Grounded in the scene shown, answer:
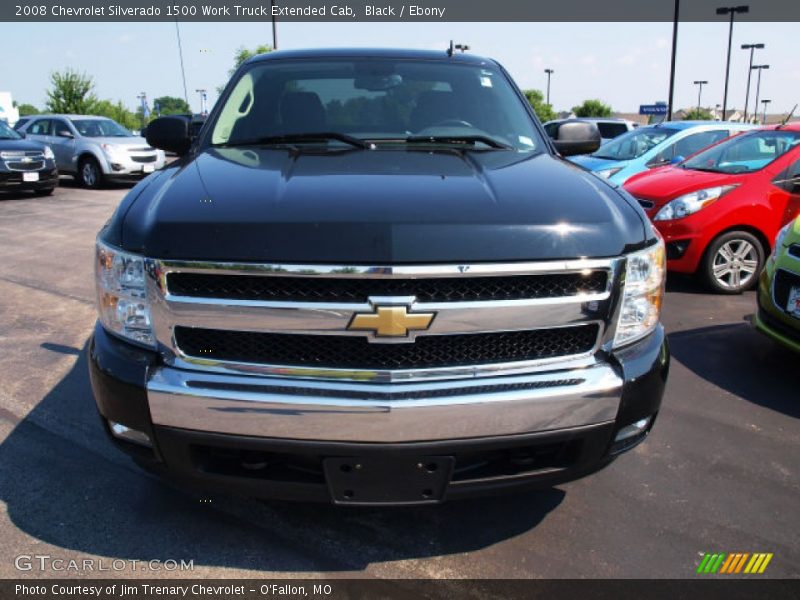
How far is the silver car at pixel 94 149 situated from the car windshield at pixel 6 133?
1.64 meters

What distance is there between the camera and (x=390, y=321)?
6.66ft

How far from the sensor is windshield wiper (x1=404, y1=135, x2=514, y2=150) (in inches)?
127

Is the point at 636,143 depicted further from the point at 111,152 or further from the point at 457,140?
the point at 111,152

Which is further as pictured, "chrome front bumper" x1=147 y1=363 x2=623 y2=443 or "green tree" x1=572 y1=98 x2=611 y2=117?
"green tree" x1=572 y1=98 x2=611 y2=117

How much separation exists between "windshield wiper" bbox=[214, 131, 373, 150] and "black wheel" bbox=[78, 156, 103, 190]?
14.3m

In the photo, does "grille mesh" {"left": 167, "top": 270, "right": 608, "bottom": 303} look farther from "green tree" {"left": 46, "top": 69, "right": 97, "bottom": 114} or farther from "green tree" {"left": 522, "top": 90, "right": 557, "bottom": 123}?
"green tree" {"left": 522, "top": 90, "right": 557, "bottom": 123}

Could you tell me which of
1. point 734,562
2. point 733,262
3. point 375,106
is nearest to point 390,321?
point 734,562

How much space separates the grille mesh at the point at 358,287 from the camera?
204 cm

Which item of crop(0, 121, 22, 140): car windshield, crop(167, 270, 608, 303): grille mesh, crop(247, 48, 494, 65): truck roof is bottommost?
crop(167, 270, 608, 303): grille mesh

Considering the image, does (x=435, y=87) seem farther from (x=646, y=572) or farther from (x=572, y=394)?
(x=646, y=572)

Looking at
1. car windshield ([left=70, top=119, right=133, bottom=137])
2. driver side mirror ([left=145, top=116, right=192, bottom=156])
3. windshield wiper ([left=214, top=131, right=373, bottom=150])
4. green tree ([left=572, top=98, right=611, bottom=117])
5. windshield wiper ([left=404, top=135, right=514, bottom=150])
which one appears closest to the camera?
windshield wiper ([left=214, top=131, right=373, bottom=150])

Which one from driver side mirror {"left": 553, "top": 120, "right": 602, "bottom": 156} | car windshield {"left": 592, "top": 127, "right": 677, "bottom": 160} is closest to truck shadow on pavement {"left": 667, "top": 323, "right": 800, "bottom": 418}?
driver side mirror {"left": 553, "top": 120, "right": 602, "bottom": 156}

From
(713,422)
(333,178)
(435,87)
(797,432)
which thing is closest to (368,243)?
(333,178)

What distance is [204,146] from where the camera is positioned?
327cm
